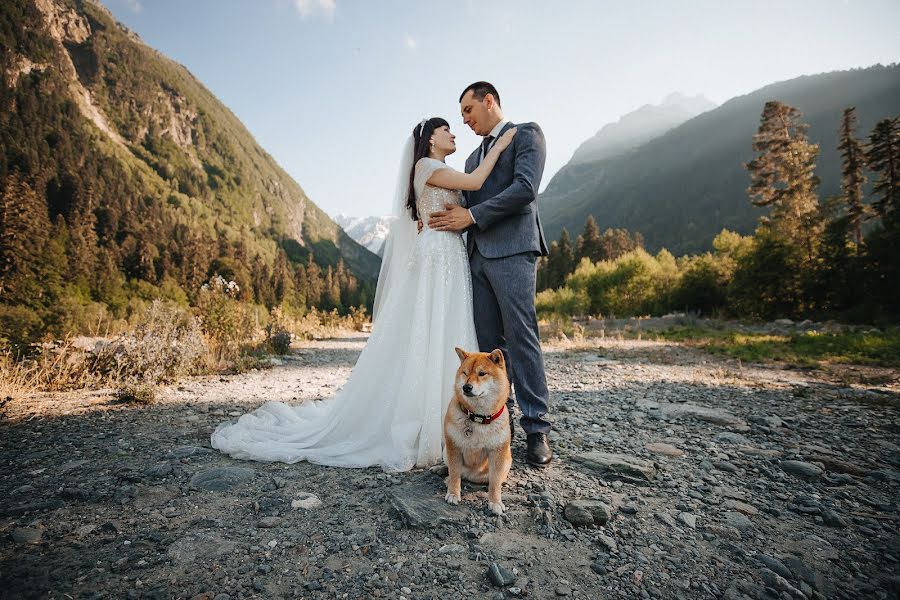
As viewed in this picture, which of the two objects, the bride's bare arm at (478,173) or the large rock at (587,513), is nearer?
the large rock at (587,513)

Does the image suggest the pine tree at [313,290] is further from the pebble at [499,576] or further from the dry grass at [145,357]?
the pebble at [499,576]

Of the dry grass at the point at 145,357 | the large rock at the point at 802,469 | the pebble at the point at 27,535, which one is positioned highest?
the dry grass at the point at 145,357

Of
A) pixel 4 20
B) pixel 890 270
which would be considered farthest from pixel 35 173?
pixel 890 270

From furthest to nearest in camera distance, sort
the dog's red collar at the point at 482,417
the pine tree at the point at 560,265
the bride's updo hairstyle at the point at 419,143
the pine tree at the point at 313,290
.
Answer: the pine tree at the point at 313,290
the pine tree at the point at 560,265
the bride's updo hairstyle at the point at 419,143
the dog's red collar at the point at 482,417

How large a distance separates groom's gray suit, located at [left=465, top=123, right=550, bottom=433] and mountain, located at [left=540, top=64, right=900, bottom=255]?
9514cm

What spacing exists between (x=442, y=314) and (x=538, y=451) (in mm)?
1347

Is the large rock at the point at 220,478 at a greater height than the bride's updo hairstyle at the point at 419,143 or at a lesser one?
lesser

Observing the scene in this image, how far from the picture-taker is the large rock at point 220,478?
2.51m

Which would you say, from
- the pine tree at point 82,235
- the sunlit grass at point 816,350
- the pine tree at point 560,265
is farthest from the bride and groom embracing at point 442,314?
the pine tree at point 82,235

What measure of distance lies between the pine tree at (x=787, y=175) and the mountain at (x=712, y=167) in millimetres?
62355

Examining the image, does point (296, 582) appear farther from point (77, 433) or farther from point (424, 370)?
point (77, 433)

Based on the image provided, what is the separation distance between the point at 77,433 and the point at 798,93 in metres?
204

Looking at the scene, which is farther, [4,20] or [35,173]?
[4,20]

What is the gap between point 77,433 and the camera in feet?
11.2
